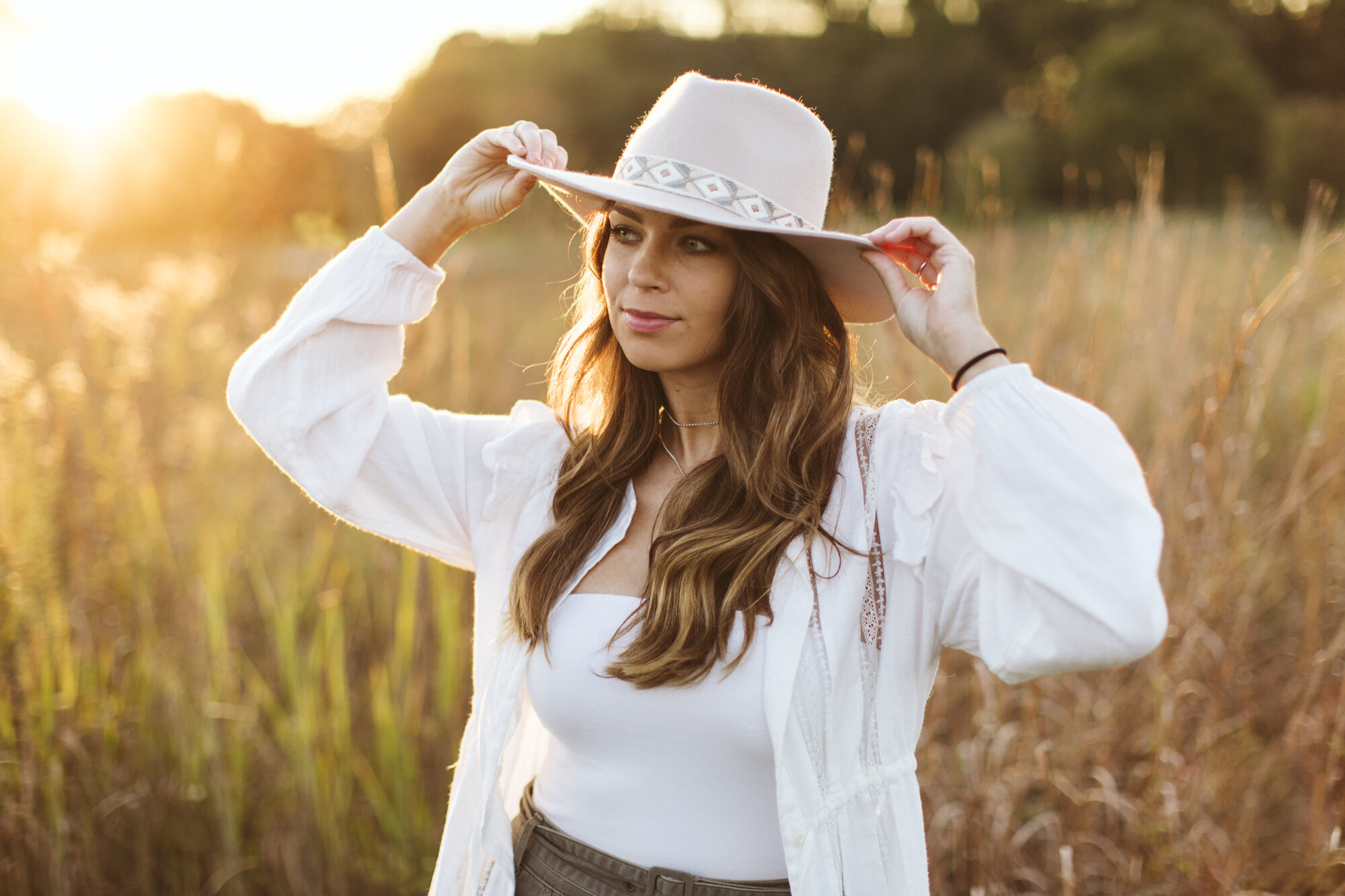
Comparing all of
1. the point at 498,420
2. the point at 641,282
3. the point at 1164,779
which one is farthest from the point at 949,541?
the point at 1164,779

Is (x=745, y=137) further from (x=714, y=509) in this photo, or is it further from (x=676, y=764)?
(x=676, y=764)

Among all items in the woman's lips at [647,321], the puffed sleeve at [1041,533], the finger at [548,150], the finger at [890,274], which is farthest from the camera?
the finger at [548,150]

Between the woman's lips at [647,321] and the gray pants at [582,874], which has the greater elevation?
the woman's lips at [647,321]

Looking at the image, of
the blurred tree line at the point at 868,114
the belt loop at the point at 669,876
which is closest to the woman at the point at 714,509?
the belt loop at the point at 669,876

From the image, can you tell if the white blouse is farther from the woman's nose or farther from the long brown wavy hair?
the woman's nose

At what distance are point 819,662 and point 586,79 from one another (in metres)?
17.5

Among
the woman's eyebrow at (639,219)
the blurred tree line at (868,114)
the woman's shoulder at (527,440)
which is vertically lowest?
the woman's shoulder at (527,440)

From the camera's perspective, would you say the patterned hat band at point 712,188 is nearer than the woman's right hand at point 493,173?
Yes

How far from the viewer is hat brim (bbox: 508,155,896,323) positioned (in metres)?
1.30

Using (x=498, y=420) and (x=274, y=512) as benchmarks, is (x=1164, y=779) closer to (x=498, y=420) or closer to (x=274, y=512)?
(x=498, y=420)

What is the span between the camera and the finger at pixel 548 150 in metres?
1.51

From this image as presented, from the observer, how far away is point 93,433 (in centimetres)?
238

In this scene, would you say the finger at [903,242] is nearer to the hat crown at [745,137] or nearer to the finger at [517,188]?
the hat crown at [745,137]

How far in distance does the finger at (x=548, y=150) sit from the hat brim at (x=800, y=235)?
32mm
